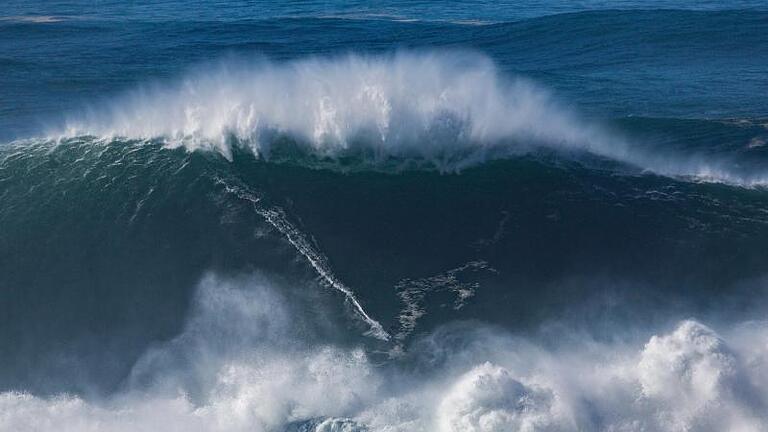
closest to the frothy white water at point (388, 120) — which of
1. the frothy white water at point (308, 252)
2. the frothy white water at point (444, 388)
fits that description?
the frothy white water at point (308, 252)

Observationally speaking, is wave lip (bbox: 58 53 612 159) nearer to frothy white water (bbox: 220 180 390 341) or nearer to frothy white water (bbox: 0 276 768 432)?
frothy white water (bbox: 220 180 390 341)

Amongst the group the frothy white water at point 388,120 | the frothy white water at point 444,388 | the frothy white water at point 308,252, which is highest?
the frothy white water at point 388,120

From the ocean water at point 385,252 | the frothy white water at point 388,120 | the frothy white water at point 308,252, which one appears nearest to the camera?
the ocean water at point 385,252

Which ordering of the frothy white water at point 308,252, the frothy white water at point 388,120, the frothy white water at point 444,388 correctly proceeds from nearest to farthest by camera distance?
the frothy white water at point 444,388, the frothy white water at point 308,252, the frothy white water at point 388,120

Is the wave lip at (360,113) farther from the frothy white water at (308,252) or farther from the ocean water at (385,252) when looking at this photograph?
the frothy white water at (308,252)

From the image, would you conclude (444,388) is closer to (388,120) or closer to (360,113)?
(388,120)

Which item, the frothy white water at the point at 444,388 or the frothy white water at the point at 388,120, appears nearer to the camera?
the frothy white water at the point at 444,388

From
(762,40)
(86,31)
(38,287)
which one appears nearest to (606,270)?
(38,287)
